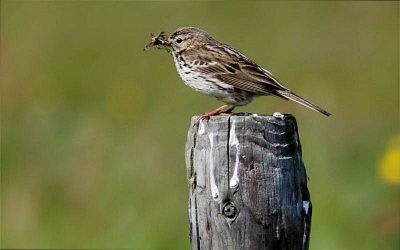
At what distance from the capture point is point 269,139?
6.12m

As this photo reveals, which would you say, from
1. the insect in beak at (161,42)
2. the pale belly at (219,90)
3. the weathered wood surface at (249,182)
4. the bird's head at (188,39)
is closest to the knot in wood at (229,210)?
the weathered wood surface at (249,182)

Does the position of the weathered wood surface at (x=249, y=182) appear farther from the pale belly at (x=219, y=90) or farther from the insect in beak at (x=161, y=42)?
the insect in beak at (x=161, y=42)

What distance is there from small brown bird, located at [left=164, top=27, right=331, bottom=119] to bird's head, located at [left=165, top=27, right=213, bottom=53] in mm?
18

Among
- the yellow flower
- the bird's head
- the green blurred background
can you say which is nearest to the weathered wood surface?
the green blurred background

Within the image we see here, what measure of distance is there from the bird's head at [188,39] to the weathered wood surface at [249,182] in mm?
3580

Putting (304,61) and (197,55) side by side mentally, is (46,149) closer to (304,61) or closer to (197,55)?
(197,55)

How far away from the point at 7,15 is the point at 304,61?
31.1 ft

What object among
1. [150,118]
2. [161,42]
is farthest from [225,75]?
[150,118]

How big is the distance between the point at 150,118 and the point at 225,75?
6868 mm

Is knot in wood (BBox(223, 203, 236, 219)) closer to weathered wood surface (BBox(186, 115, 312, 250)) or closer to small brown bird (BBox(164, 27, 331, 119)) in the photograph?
weathered wood surface (BBox(186, 115, 312, 250))

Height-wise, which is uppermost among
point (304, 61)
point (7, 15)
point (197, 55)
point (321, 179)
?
point (7, 15)

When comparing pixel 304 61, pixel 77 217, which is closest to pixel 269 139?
pixel 77 217

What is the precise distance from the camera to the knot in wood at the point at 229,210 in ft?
20.2

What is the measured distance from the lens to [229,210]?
243 inches
